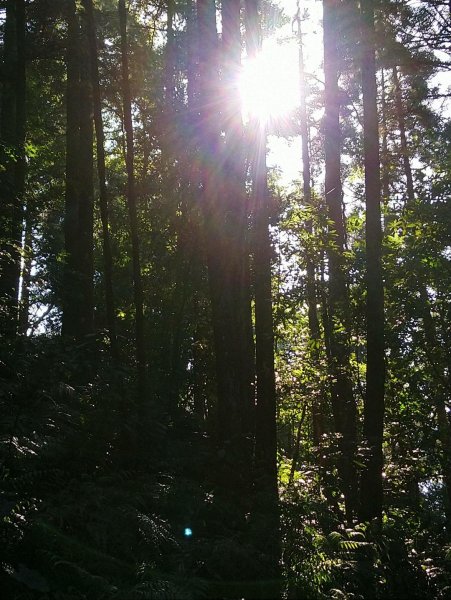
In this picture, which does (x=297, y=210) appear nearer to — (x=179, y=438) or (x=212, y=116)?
(x=212, y=116)

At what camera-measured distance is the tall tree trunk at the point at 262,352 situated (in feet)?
20.9

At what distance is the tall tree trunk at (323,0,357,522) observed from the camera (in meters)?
8.29

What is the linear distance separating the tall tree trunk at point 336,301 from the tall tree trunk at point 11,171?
5.10 metres

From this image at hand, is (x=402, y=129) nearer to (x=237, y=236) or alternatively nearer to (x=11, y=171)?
(x=237, y=236)

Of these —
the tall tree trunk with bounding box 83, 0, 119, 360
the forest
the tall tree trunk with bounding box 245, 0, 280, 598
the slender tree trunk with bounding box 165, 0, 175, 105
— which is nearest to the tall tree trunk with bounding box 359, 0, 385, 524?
the forest

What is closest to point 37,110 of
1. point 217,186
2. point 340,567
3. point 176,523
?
point 217,186

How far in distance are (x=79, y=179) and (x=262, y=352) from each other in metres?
5.75

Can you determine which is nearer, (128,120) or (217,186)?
(217,186)

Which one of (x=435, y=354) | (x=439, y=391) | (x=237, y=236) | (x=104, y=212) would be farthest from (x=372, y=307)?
(x=104, y=212)

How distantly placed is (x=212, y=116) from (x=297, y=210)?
2274mm

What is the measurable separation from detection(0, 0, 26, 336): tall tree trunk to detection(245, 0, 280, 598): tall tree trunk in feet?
12.2

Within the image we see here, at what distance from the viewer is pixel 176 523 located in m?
5.36

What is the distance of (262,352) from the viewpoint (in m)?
8.60

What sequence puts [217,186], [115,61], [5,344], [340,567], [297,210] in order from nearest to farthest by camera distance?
[340,567]
[5,344]
[217,186]
[297,210]
[115,61]
